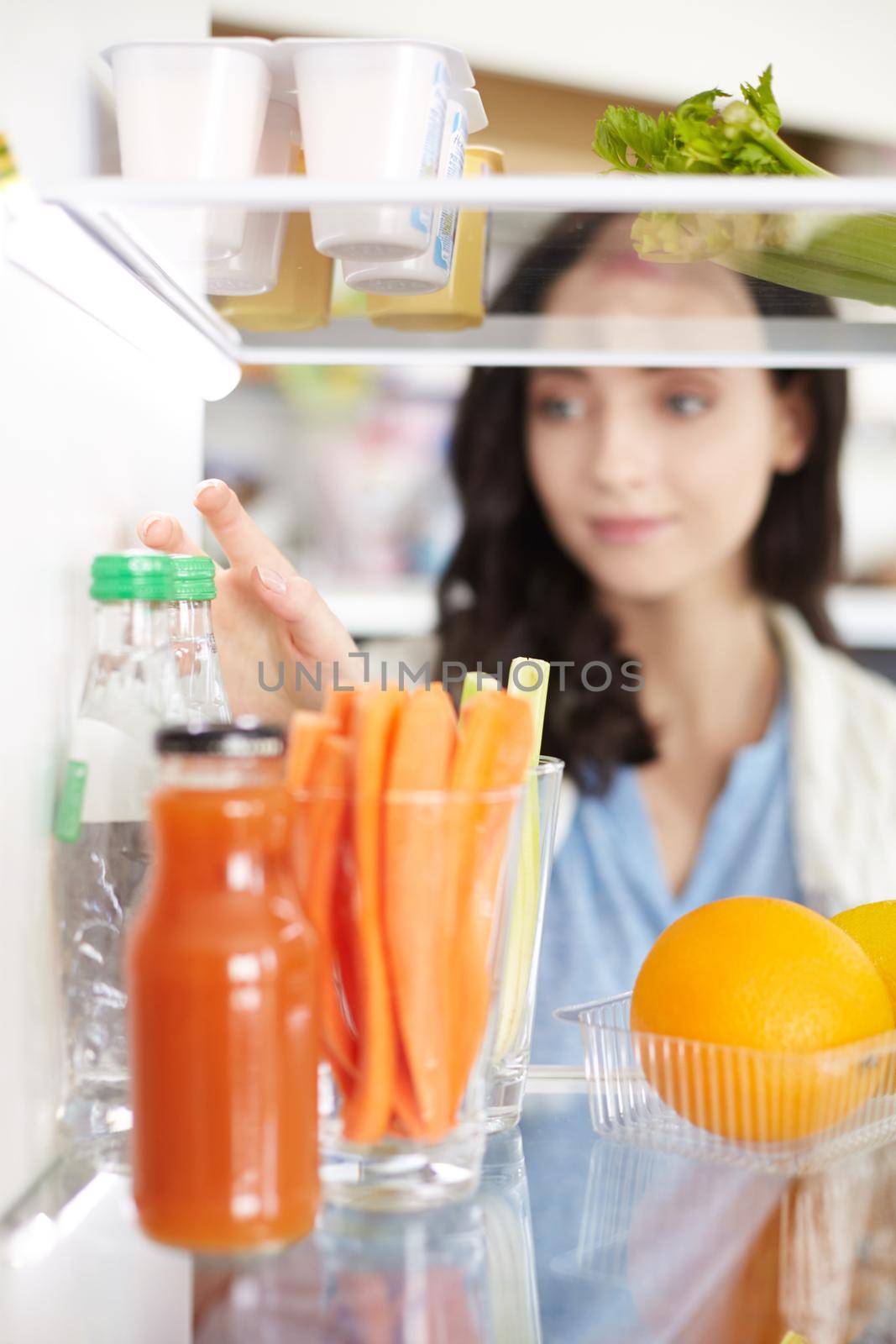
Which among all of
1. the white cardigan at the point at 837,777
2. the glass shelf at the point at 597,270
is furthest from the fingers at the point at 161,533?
the white cardigan at the point at 837,777

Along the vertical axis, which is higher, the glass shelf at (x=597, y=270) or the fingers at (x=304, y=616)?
the glass shelf at (x=597, y=270)

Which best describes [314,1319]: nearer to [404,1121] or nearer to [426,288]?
[404,1121]

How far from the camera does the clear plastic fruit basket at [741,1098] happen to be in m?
0.62

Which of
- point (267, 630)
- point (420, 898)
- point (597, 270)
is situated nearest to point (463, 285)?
point (597, 270)

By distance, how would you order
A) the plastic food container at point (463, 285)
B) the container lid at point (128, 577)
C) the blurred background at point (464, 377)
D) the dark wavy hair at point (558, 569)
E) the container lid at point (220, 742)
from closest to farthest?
1. the container lid at point (220, 742)
2. the container lid at point (128, 577)
3. the plastic food container at point (463, 285)
4. the blurred background at point (464, 377)
5. the dark wavy hair at point (558, 569)

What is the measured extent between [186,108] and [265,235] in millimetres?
117

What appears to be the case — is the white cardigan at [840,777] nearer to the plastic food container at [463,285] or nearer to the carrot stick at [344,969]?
the plastic food container at [463,285]

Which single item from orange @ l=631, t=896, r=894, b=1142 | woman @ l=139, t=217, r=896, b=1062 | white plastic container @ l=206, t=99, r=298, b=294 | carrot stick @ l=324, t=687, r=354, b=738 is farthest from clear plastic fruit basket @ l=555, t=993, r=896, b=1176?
woman @ l=139, t=217, r=896, b=1062

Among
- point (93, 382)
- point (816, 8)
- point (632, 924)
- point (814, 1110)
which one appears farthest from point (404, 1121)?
point (816, 8)

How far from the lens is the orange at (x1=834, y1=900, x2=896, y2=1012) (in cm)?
72

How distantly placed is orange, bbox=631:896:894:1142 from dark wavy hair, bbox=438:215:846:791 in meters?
1.47

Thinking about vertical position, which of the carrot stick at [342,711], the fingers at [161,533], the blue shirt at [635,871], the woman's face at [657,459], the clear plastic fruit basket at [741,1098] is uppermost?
the woman's face at [657,459]

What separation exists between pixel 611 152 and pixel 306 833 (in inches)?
15.9

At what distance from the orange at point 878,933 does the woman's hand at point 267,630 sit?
0.39 m
